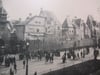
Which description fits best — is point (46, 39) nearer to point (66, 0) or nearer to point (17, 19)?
point (17, 19)

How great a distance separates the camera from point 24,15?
3.64m

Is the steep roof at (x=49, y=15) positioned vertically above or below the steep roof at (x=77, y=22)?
above

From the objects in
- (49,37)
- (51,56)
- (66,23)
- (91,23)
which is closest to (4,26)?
(49,37)

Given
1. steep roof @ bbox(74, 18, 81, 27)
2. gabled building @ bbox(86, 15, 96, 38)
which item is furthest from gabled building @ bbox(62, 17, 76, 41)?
gabled building @ bbox(86, 15, 96, 38)

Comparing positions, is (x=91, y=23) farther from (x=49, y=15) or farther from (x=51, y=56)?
(x=51, y=56)

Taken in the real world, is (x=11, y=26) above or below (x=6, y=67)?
above

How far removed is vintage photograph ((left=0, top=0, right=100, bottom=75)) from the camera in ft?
11.5

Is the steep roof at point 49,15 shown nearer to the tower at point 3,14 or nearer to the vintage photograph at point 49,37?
the vintage photograph at point 49,37

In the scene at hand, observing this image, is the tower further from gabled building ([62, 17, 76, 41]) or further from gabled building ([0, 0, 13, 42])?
gabled building ([62, 17, 76, 41])

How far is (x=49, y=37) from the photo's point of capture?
12.5 ft

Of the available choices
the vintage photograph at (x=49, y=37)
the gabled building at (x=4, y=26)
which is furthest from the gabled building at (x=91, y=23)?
the gabled building at (x=4, y=26)

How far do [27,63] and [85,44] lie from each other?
1.27m

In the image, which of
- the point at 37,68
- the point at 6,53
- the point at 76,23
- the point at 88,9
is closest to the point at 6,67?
the point at 6,53

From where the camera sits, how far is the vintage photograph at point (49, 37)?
3516 mm
